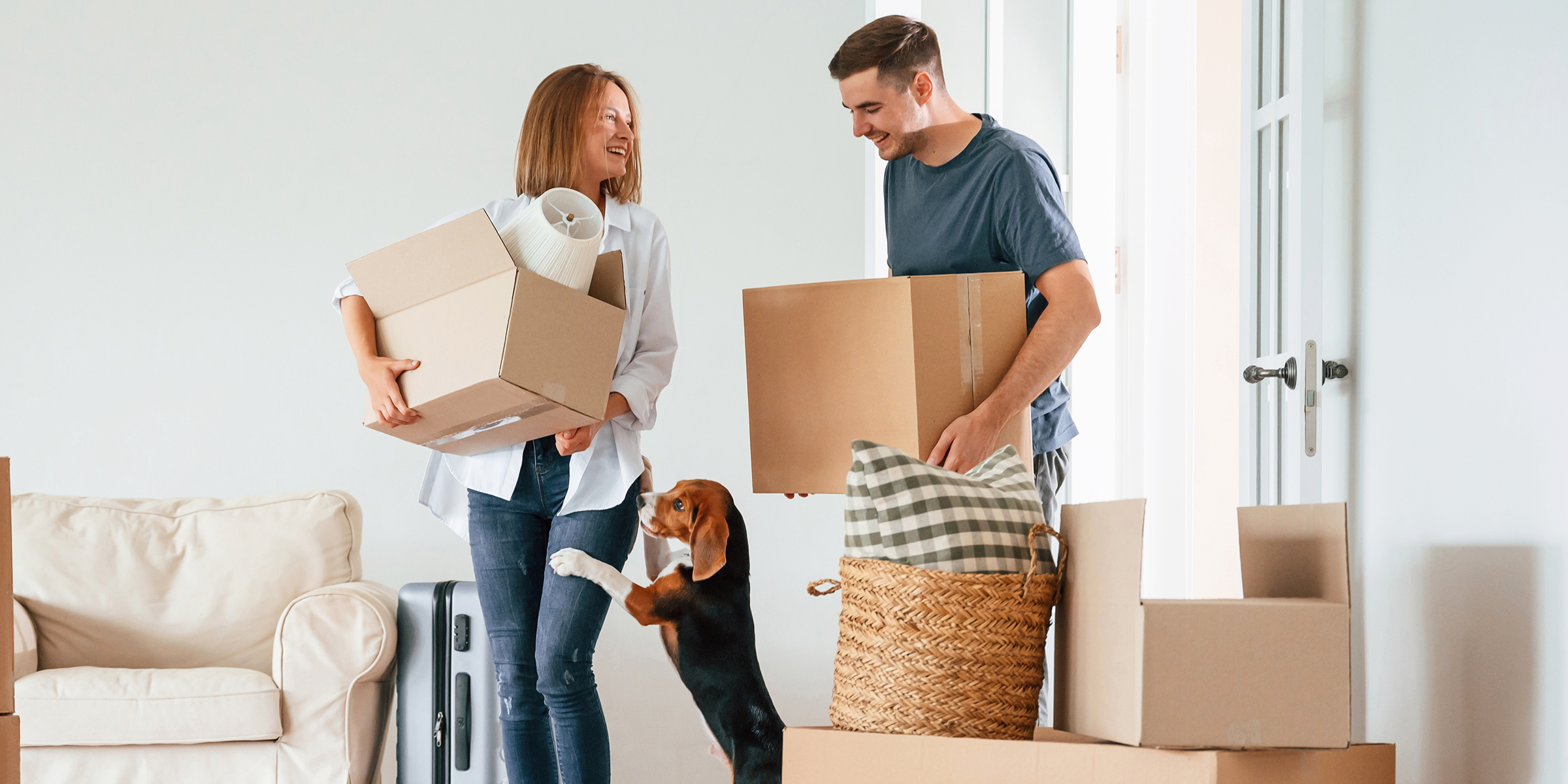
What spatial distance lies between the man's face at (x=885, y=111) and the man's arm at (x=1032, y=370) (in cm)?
29

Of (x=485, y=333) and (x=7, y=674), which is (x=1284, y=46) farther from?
(x=7, y=674)

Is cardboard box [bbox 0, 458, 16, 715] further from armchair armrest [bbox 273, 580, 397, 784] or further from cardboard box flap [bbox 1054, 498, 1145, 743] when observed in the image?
armchair armrest [bbox 273, 580, 397, 784]

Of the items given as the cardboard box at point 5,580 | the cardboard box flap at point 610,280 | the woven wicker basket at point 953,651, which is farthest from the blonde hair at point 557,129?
the cardboard box at point 5,580

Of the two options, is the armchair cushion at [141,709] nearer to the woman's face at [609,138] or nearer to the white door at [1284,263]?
the woman's face at [609,138]

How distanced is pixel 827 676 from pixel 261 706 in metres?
1.36

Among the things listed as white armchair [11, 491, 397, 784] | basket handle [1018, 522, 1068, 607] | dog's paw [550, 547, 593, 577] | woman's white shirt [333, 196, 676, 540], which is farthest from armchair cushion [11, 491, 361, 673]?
basket handle [1018, 522, 1068, 607]

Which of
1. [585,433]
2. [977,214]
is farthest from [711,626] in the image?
[977,214]

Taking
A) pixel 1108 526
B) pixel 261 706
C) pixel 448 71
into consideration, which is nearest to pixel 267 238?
pixel 448 71

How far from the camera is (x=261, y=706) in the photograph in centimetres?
216

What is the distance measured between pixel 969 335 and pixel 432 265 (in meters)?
0.68

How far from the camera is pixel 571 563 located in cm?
148

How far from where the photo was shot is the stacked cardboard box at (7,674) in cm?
75

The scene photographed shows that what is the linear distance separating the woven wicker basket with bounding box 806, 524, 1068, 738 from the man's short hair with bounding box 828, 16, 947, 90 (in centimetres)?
69

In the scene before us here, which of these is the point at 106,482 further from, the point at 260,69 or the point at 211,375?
the point at 260,69
